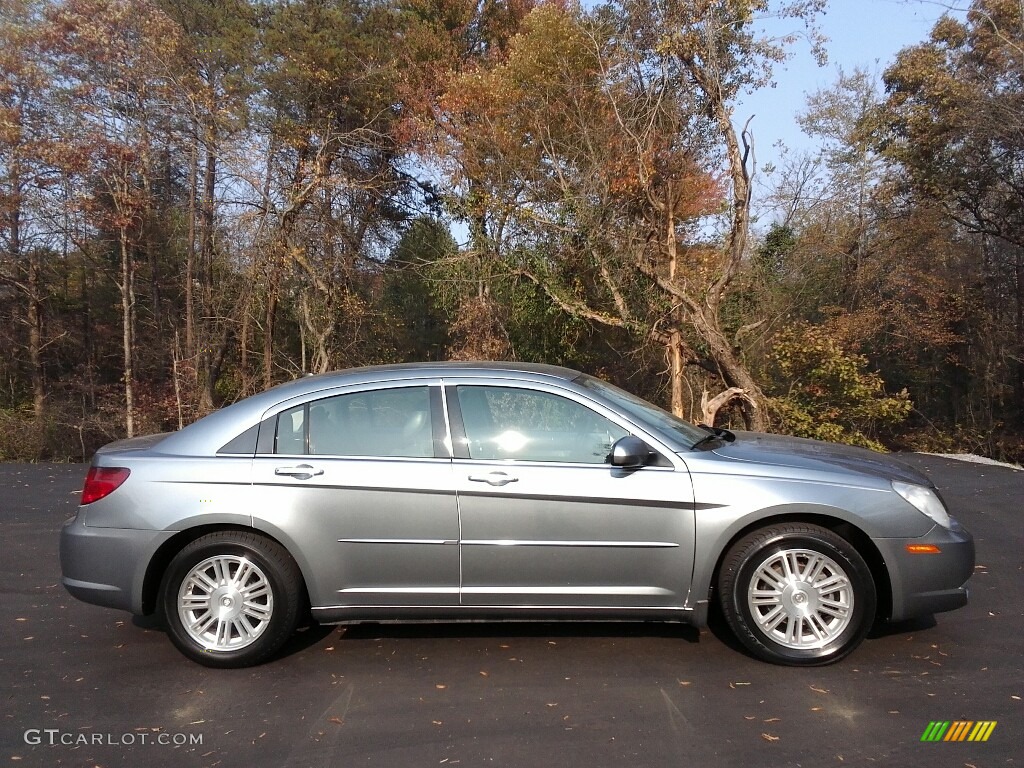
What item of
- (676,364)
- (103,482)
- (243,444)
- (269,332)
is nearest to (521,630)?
(243,444)

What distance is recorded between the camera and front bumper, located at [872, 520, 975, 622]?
13.4ft

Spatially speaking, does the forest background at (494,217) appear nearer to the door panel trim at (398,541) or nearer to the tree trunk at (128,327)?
the tree trunk at (128,327)

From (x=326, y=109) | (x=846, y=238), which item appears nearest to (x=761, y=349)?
(x=846, y=238)

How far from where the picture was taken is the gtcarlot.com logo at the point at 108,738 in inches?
135

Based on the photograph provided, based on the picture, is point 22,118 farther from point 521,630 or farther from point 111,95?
point 521,630

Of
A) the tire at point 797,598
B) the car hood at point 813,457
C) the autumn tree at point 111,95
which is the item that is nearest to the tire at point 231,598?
the tire at point 797,598

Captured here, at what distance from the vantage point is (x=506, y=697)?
12.5 ft

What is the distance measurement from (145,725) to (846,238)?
2295 centimetres

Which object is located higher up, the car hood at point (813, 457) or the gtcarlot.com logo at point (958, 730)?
the car hood at point (813, 457)

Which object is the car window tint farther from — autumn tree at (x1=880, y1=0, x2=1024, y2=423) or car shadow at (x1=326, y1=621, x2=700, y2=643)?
autumn tree at (x1=880, y1=0, x2=1024, y2=423)

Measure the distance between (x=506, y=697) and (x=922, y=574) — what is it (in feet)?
7.25

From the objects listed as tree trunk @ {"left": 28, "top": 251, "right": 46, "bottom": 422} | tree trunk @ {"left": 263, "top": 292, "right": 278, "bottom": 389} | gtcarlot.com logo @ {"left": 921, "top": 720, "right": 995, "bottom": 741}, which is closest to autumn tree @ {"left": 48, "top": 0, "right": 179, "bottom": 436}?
tree trunk @ {"left": 28, "top": 251, "right": 46, "bottom": 422}

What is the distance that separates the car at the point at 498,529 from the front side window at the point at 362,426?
1 cm

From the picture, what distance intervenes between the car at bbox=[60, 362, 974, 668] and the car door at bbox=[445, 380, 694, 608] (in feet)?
0.03
